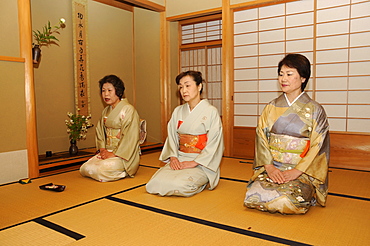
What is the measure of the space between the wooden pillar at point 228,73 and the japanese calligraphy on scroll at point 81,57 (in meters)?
2.36

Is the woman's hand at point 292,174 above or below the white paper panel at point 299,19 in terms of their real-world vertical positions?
below

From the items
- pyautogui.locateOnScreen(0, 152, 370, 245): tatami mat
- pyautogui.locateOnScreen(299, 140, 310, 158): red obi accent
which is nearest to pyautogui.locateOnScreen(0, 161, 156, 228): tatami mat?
pyautogui.locateOnScreen(0, 152, 370, 245): tatami mat

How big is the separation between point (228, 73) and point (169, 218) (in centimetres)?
337

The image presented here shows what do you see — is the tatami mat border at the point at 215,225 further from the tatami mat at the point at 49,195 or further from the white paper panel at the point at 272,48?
the white paper panel at the point at 272,48

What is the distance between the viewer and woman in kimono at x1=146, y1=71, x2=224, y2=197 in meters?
3.07

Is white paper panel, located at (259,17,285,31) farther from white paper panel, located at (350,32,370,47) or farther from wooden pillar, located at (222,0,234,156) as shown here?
white paper panel, located at (350,32,370,47)

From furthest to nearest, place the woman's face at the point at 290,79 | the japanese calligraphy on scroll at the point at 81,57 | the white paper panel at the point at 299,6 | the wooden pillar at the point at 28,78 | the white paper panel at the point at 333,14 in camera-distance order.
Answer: the japanese calligraphy on scroll at the point at 81,57 < the white paper panel at the point at 299,6 < the white paper panel at the point at 333,14 < the wooden pillar at the point at 28,78 < the woman's face at the point at 290,79

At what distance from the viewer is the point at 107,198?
2928 millimetres

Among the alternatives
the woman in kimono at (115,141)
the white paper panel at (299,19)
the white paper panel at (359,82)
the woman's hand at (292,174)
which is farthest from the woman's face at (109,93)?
the white paper panel at (359,82)

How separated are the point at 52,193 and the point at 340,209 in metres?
2.61

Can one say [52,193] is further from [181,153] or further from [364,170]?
[364,170]

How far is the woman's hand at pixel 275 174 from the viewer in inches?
102

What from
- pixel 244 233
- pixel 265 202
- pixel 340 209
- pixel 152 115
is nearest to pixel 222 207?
pixel 265 202

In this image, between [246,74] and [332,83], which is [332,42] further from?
[246,74]
